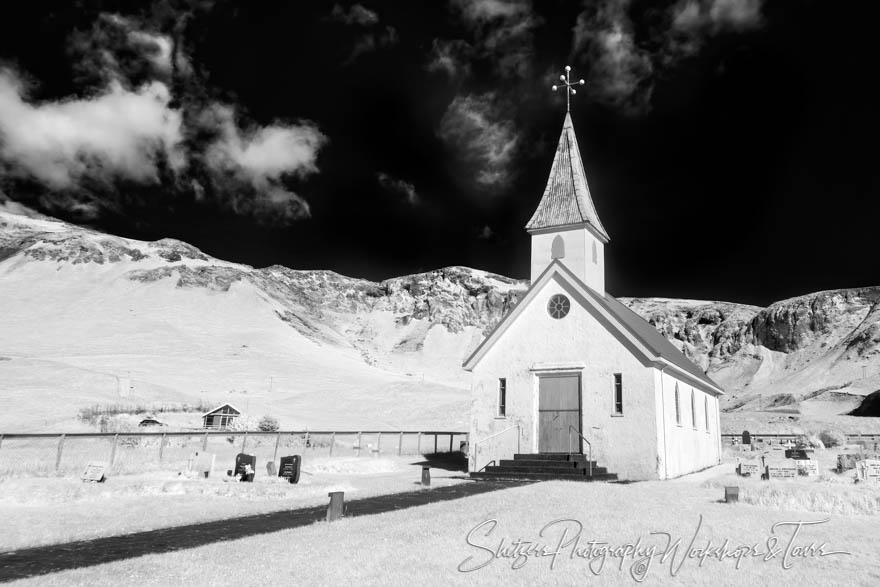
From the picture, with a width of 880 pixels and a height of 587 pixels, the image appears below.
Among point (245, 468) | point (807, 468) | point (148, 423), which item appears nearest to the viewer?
point (245, 468)

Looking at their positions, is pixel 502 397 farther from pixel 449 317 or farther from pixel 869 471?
pixel 449 317

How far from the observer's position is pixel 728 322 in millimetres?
151375

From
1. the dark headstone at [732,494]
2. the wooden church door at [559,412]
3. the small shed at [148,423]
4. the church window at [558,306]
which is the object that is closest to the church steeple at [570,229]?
the church window at [558,306]

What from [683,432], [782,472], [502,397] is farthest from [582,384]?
[782,472]

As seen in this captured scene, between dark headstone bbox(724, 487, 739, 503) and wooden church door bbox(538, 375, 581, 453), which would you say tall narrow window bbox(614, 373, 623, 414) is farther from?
dark headstone bbox(724, 487, 739, 503)

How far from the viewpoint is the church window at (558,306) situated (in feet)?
81.4

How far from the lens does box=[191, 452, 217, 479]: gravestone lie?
21.6 meters

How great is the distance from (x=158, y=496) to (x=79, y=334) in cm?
10147

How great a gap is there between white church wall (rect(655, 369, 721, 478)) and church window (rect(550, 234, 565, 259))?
22.1ft

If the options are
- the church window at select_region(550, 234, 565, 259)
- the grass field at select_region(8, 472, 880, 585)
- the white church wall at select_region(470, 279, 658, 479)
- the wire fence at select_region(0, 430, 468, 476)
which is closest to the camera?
the grass field at select_region(8, 472, 880, 585)

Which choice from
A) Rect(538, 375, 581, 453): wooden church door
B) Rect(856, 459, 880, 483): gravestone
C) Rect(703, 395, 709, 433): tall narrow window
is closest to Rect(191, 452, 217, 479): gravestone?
Rect(538, 375, 581, 453): wooden church door

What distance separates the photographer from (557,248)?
90.7ft

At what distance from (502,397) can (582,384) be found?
Answer: 3373 millimetres

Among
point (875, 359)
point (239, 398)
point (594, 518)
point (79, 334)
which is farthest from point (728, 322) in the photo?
point (594, 518)
